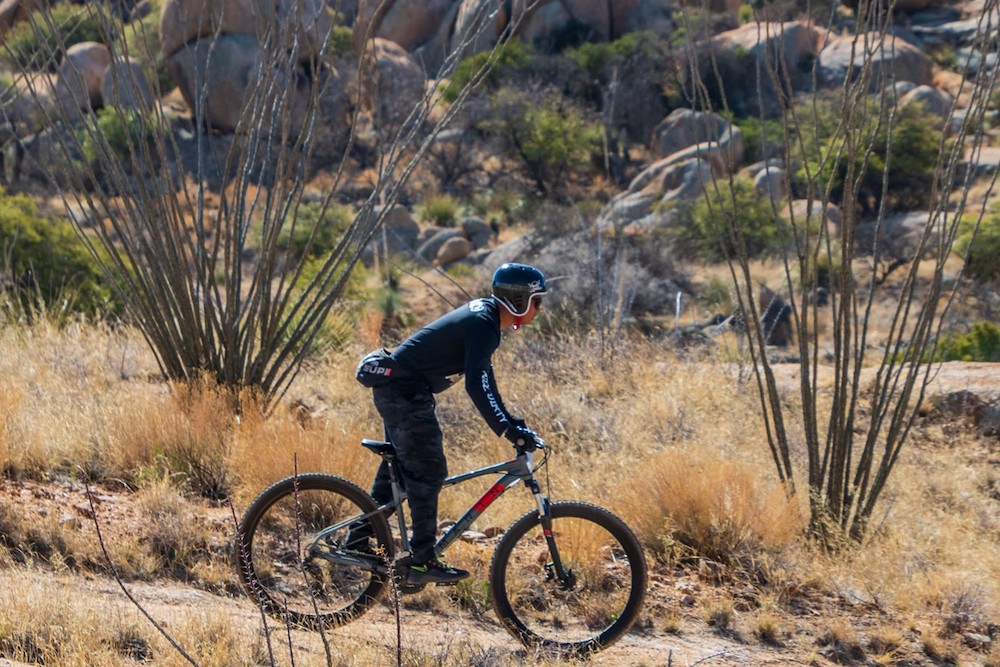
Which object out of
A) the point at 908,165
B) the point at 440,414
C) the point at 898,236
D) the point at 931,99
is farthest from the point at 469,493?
the point at 931,99

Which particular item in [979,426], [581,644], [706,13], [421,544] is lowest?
[979,426]

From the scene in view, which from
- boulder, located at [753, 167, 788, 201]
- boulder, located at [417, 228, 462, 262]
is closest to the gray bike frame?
boulder, located at [417, 228, 462, 262]

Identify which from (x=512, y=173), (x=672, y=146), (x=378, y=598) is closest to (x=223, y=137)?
(x=512, y=173)

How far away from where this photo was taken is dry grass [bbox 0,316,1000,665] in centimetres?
512

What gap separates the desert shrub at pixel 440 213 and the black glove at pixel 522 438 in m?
21.1

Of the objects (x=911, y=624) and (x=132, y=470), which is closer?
(x=911, y=624)

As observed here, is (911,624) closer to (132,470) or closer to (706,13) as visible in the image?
(706,13)

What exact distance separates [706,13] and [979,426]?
5.48 meters

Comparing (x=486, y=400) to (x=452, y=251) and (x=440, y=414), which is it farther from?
(x=452, y=251)

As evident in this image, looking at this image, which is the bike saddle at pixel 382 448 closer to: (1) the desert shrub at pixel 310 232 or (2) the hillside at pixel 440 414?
(2) the hillside at pixel 440 414

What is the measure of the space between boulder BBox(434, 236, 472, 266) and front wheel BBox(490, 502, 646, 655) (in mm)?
16428

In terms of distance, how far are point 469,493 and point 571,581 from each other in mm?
2028

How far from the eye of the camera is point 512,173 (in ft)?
93.0

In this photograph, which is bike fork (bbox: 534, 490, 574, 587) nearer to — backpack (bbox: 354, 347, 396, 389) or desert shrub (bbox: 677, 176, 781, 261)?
backpack (bbox: 354, 347, 396, 389)
